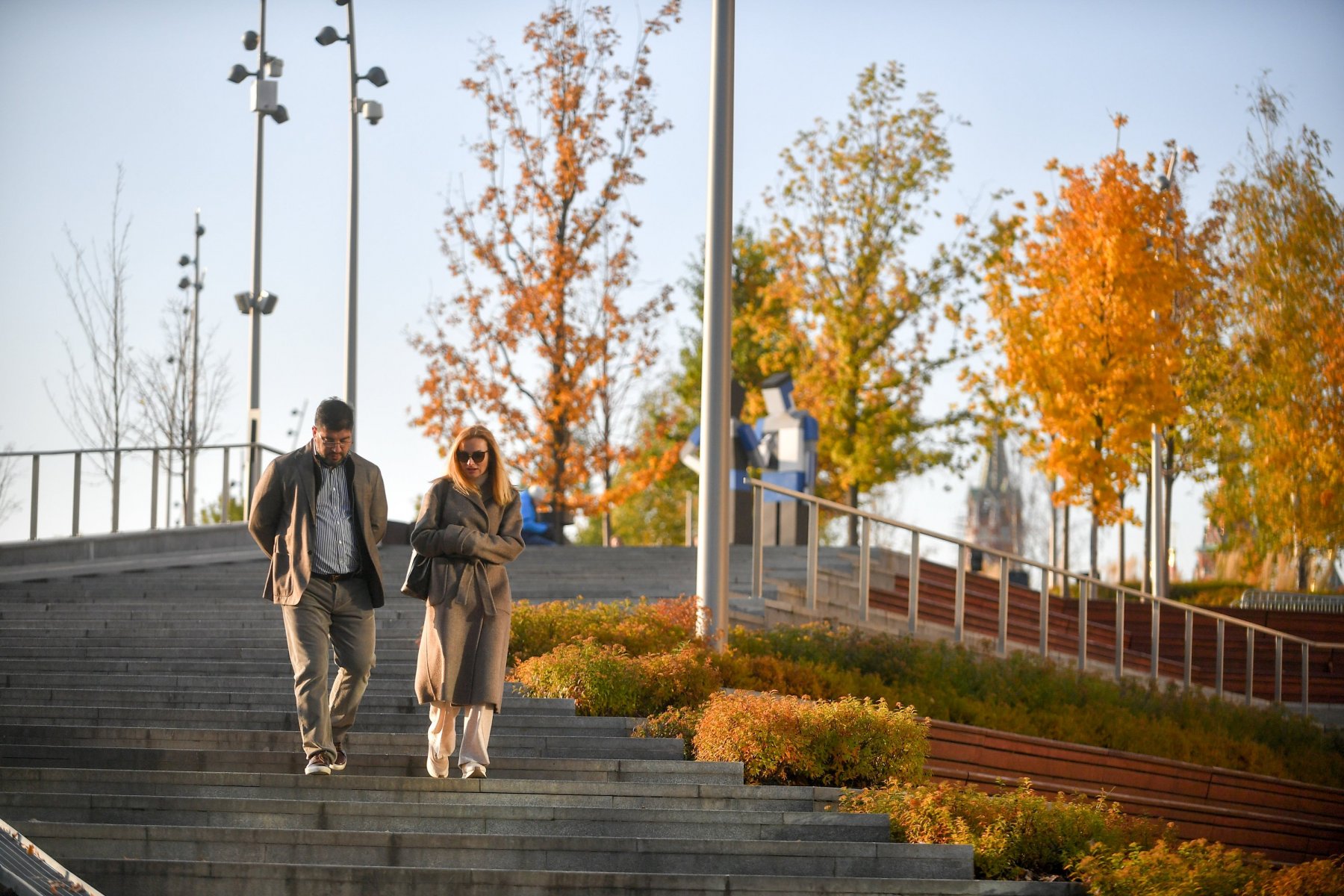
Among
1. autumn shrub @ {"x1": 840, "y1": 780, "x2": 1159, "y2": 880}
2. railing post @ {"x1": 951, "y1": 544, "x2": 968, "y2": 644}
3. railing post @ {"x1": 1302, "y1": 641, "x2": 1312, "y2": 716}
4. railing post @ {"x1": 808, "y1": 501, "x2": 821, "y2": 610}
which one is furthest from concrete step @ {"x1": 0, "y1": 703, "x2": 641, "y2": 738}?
railing post @ {"x1": 1302, "y1": 641, "x2": 1312, "y2": 716}

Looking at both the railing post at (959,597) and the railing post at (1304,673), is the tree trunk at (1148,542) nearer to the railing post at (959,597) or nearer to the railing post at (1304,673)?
the railing post at (1304,673)

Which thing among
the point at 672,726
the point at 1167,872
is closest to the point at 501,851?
the point at 672,726

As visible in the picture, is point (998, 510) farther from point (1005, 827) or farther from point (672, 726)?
point (1005, 827)

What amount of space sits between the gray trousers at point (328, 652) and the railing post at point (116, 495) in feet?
38.1

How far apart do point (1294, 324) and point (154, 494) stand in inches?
662

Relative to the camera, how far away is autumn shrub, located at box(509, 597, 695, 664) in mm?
→ 11992

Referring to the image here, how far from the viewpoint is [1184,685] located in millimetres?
16828

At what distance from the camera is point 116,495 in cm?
1972

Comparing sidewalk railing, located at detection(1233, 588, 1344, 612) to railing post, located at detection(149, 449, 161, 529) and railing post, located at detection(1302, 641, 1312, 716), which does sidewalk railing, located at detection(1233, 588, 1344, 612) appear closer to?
Answer: railing post, located at detection(1302, 641, 1312, 716)

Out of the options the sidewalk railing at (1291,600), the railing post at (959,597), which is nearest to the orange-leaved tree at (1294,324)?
the sidewalk railing at (1291,600)

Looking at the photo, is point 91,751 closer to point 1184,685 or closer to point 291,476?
point 291,476

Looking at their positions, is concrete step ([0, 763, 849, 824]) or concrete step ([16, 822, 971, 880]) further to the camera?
concrete step ([0, 763, 849, 824])

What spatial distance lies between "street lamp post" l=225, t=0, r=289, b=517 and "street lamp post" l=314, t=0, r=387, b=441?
0.86m

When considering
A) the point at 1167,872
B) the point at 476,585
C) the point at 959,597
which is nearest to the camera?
the point at 1167,872
